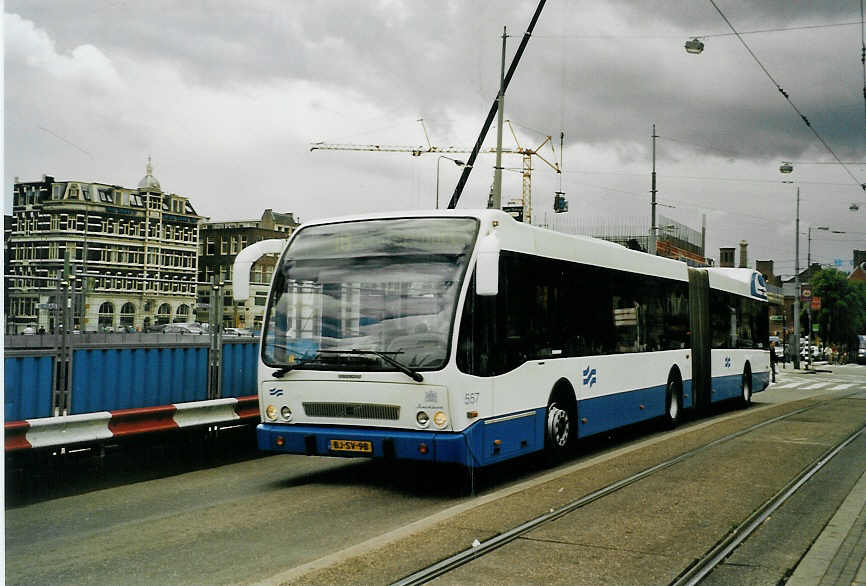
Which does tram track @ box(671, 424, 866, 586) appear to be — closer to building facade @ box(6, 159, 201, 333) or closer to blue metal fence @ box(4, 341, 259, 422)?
building facade @ box(6, 159, 201, 333)

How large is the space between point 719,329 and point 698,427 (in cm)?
349

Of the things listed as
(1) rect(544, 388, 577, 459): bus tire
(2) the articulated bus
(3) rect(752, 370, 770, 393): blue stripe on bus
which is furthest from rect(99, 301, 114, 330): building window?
(3) rect(752, 370, 770, 393): blue stripe on bus

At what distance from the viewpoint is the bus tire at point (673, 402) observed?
1616 cm

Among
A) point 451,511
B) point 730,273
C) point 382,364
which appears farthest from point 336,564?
point 730,273

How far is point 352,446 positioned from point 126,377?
355 cm

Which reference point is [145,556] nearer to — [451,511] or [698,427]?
[451,511]

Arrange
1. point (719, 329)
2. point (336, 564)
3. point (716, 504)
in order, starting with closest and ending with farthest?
point (336, 564) → point (716, 504) → point (719, 329)

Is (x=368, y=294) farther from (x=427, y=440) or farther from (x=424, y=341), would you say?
(x=427, y=440)

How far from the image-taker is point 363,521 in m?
8.21

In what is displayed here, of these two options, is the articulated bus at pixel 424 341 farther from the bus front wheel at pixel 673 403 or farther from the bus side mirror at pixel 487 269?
the bus front wheel at pixel 673 403

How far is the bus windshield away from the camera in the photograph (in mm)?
9266

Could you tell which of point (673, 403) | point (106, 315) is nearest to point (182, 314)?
point (106, 315)

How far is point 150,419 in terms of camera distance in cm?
1081

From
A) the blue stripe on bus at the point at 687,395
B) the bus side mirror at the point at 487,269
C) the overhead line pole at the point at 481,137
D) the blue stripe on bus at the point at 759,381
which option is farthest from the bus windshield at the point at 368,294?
the blue stripe on bus at the point at 759,381
